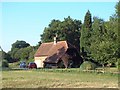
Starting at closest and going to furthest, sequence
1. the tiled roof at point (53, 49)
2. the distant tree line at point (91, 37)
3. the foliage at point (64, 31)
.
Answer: the distant tree line at point (91, 37) < the tiled roof at point (53, 49) < the foliage at point (64, 31)

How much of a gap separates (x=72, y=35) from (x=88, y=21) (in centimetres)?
1944

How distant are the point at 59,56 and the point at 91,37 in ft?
32.0

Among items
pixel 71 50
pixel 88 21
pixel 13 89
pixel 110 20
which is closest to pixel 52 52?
pixel 71 50

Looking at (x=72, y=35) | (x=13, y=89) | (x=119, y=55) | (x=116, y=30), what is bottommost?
(x=13, y=89)

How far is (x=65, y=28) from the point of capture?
86.6m

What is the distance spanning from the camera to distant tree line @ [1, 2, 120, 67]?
113ft

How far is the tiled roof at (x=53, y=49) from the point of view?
Result: 66125 mm

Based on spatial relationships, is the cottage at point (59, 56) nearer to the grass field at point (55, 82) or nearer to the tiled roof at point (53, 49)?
the tiled roof at point (53, 49)

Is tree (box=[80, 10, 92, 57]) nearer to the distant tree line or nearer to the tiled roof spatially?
the distant tree line

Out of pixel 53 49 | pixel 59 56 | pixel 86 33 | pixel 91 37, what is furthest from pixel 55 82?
pixel 53 49

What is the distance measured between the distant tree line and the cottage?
2146mm

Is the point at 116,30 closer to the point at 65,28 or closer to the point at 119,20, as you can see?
the point at 119,20

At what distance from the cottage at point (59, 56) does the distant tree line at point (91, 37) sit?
2146 mm

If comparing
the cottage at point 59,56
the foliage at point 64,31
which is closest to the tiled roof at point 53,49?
the cottage at point 59,56
